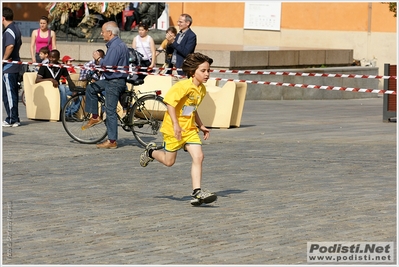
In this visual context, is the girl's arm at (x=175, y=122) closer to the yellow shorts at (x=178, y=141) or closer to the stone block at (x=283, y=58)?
the yellow shorts at (x=178, y=141)

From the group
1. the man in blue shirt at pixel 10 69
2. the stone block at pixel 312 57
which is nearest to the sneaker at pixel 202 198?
the man in blue shirt at pixel 10 69

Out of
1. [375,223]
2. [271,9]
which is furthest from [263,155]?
[271,9]

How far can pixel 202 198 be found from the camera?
8.50 metres

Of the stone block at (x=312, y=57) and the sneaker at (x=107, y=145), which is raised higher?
the stone block at (x=312, y=57)

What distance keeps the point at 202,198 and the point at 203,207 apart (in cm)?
13

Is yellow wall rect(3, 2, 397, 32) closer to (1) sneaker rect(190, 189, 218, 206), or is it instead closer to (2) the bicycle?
(2) the bicycle

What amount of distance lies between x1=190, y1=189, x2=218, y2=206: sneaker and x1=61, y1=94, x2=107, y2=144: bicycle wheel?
179 inches

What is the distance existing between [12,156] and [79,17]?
52.4 feet

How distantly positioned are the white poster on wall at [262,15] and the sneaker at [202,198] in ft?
64.4

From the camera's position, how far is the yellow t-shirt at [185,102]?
871 cm

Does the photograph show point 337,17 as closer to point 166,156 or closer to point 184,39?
point 184,39

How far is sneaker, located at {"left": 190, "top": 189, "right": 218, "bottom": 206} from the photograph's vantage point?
850 cm

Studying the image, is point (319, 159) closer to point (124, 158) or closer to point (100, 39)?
point (124, 158)

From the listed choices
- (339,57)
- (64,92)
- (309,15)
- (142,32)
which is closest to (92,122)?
(64,92)
